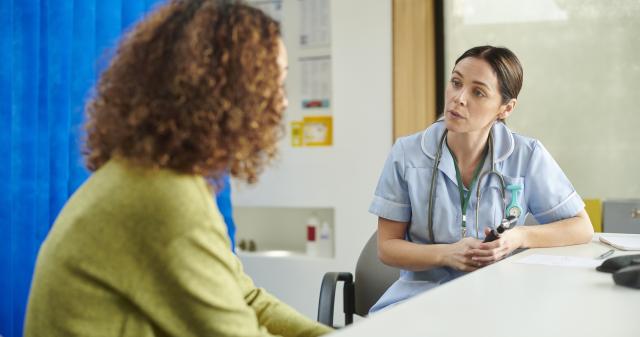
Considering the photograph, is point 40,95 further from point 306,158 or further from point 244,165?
point 244,165

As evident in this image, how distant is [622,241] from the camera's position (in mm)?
1851

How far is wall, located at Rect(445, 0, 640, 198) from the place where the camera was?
9.23ft

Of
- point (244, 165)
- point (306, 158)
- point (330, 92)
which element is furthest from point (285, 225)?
point (244, 165)

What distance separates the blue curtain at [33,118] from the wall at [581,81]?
181 centimetres

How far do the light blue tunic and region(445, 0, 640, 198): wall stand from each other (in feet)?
3.57

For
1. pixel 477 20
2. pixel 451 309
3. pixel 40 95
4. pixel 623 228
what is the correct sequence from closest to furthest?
pixel 451 309
pixel 40 95
pixel 623 228
pixel 477 20

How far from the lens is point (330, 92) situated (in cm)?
329

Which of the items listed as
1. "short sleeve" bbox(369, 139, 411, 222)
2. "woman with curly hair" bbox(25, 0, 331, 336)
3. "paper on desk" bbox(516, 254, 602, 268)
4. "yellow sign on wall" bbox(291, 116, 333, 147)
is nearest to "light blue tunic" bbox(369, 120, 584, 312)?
"short sleeve" bbox(369, 139, 411, 222)

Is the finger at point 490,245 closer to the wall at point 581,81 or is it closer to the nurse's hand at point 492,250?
the nurse's hand at point 492,250

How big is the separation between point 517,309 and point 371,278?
1.00 metres

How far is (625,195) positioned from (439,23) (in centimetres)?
116

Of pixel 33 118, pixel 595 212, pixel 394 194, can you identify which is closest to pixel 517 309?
pixel 394 194

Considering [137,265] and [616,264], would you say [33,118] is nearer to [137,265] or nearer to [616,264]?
[137,265]

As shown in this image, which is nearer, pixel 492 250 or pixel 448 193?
pixel 492 250
